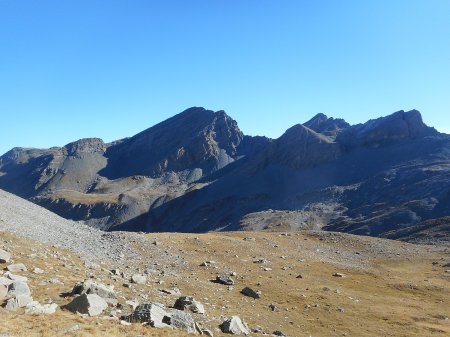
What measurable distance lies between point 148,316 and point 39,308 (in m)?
5.13

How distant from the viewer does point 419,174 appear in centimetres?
19725

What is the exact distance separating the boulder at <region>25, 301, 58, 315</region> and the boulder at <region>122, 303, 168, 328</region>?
3411 mm

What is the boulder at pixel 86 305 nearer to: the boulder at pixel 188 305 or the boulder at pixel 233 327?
the boulder at pixel 188 305

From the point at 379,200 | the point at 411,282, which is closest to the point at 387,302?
the point at 411,282

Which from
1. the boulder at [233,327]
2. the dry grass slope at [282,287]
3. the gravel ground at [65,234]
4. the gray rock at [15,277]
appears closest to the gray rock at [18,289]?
the dry grass slope at [282,287]

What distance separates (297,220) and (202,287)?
143m

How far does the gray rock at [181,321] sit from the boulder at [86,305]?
340cm

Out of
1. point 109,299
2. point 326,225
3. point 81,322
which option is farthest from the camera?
point 326,225

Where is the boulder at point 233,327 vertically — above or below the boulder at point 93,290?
below

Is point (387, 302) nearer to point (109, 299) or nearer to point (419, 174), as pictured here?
point (109, 299)

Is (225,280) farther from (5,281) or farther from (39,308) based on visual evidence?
(39,308)

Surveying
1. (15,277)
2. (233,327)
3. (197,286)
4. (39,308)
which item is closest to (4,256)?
(15,277)

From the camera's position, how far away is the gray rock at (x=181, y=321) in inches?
837

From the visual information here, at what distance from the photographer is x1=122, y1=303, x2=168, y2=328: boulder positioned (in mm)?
20797
